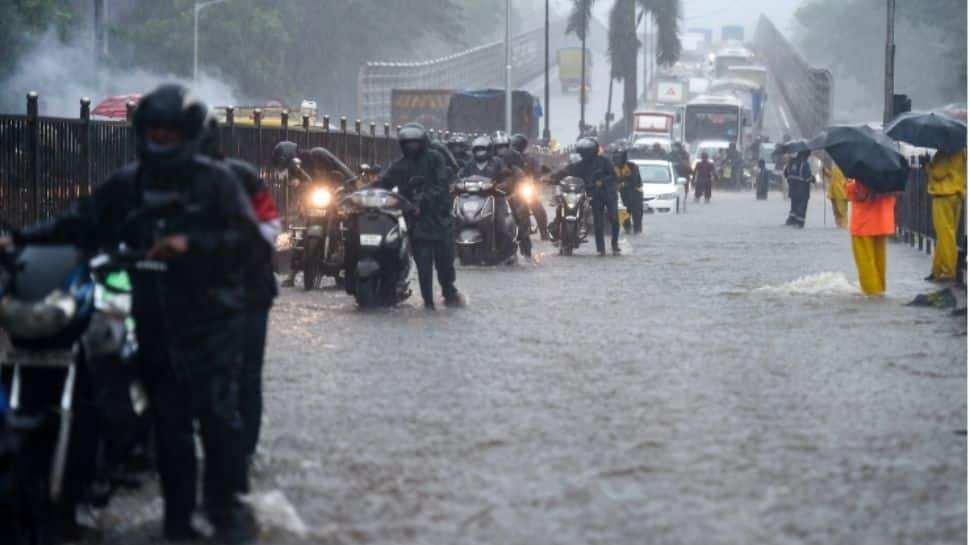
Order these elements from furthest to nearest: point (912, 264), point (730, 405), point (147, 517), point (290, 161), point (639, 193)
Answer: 1. point (639, 193)
2. point (912, 264)
3. point (290, 161)
4. point (730, 405)
5. point (147, 517)

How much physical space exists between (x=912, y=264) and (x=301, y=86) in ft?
223

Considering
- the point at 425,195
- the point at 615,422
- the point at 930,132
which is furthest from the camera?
the point at 930,132

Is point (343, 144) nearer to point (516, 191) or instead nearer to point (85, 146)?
point (516, 191)

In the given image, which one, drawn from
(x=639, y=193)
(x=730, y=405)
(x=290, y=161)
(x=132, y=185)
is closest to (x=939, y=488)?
(x=730, y=405)

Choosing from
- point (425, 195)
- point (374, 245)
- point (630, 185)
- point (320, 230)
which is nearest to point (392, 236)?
point (374, 245)

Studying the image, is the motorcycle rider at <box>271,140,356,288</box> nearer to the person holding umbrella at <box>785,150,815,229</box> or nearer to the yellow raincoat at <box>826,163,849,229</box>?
the yellow raincoat at <box>826,163,849,229</box>

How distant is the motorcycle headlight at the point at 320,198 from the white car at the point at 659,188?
91.2 ft

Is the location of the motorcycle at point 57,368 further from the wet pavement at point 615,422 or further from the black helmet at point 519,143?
the black helmet at point 519,143

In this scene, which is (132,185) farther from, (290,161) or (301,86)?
(301,86)

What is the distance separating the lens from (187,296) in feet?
22.2

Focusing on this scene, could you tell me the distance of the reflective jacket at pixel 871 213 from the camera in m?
17.5

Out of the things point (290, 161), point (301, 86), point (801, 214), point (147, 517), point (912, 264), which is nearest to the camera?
point (147, 517)

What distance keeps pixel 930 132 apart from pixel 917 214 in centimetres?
955

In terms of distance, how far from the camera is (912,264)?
23.9m
